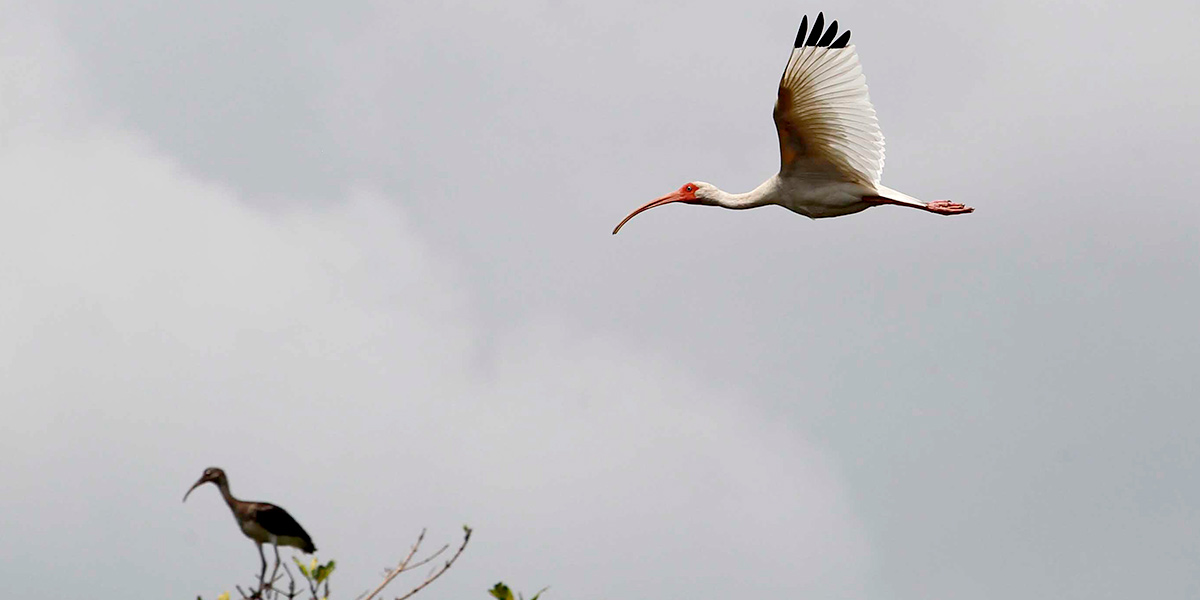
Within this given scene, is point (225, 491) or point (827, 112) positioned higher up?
point (827, 112)

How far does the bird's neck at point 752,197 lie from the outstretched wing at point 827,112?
62cm

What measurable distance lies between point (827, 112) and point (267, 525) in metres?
8.93

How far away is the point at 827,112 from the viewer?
1836 centimetres

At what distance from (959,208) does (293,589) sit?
39.1 feet

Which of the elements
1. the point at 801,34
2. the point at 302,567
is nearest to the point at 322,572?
the point at 302,567

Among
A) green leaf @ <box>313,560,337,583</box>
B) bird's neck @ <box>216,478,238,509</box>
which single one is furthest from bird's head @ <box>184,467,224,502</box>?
green leaf @ <box>313,560,337,583</box>

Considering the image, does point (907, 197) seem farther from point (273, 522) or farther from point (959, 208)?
point (273, 522)

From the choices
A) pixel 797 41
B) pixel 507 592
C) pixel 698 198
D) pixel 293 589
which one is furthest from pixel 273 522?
pixel 698 198

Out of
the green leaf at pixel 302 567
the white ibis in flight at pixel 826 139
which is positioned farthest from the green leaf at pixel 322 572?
the white ibis in flight at pixel 826 139

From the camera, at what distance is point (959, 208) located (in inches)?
761

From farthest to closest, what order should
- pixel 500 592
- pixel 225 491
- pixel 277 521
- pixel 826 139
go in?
pixel 826 139
pixel 225 491
pixel 277 521
pixel 500 592

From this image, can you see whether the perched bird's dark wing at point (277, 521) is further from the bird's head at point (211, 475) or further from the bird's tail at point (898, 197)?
the bird's tail at point (898, 197)

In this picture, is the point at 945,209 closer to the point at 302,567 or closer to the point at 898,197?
the point at 898,197

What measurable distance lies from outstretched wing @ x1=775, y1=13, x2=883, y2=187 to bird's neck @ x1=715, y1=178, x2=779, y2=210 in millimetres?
622
